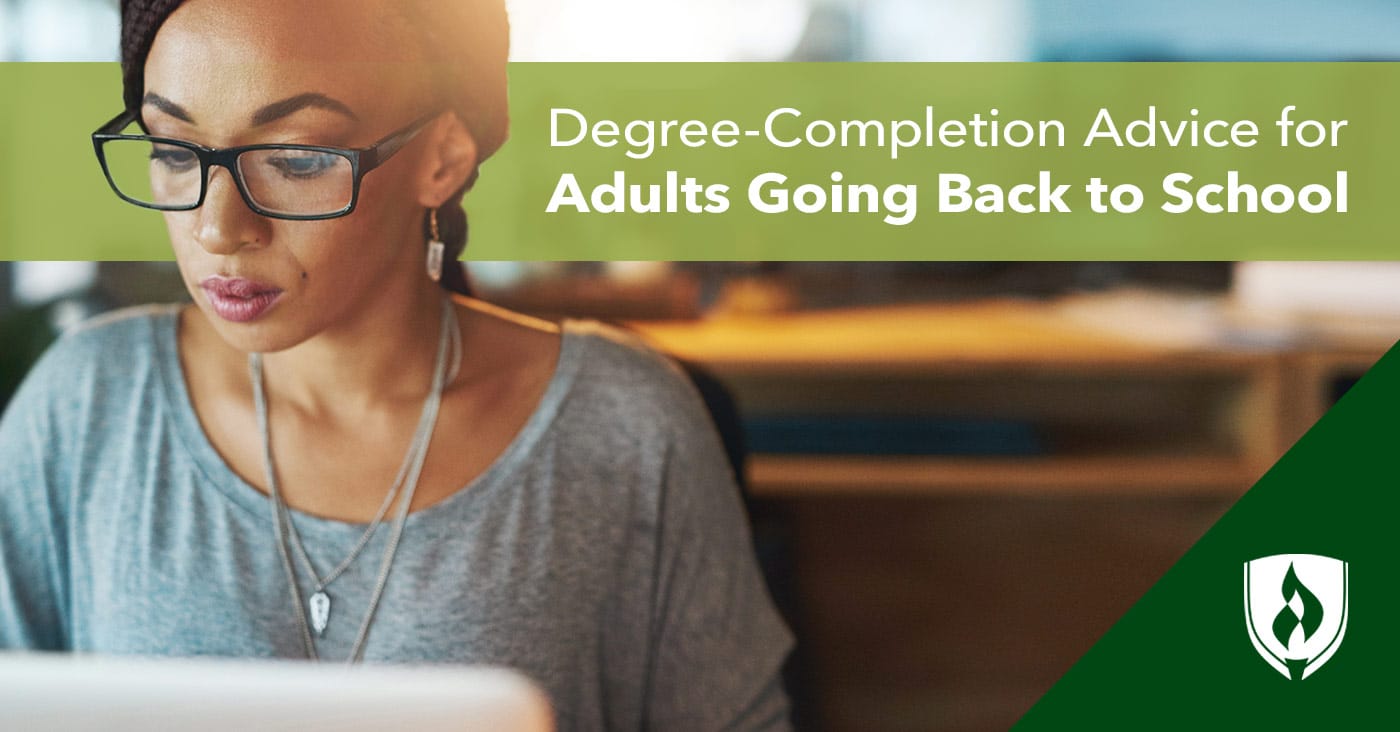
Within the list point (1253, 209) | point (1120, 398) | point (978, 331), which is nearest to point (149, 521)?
point (978, 331)

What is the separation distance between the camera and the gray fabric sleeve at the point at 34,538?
1321 mm

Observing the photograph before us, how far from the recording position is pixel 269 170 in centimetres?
122

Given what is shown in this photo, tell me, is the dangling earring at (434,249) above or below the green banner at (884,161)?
below

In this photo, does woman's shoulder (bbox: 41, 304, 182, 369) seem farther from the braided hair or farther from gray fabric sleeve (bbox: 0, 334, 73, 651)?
the braided hair

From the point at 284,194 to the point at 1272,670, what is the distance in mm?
1187

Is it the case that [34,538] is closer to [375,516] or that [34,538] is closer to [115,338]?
[115,338]

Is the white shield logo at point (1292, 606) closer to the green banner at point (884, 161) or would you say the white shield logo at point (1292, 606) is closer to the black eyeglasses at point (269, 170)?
the green banner at point (884, 161)

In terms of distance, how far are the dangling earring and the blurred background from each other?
0.12 ft

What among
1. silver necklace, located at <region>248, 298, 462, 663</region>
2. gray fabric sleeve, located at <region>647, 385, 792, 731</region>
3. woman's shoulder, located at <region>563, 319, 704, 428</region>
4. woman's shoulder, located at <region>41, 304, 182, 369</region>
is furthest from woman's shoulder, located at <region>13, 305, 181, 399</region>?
gray fabric sleeve, located at <region>647, 385, 792, 731</region>

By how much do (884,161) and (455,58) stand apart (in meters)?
0.47

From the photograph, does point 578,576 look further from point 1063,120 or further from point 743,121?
point 1063,120

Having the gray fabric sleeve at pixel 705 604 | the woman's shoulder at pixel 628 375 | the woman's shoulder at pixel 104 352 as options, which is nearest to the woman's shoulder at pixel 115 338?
the woman's shoulder at pixel 104 352

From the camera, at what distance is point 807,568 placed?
1391mm

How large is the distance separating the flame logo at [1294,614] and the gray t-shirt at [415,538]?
642 millimetres
